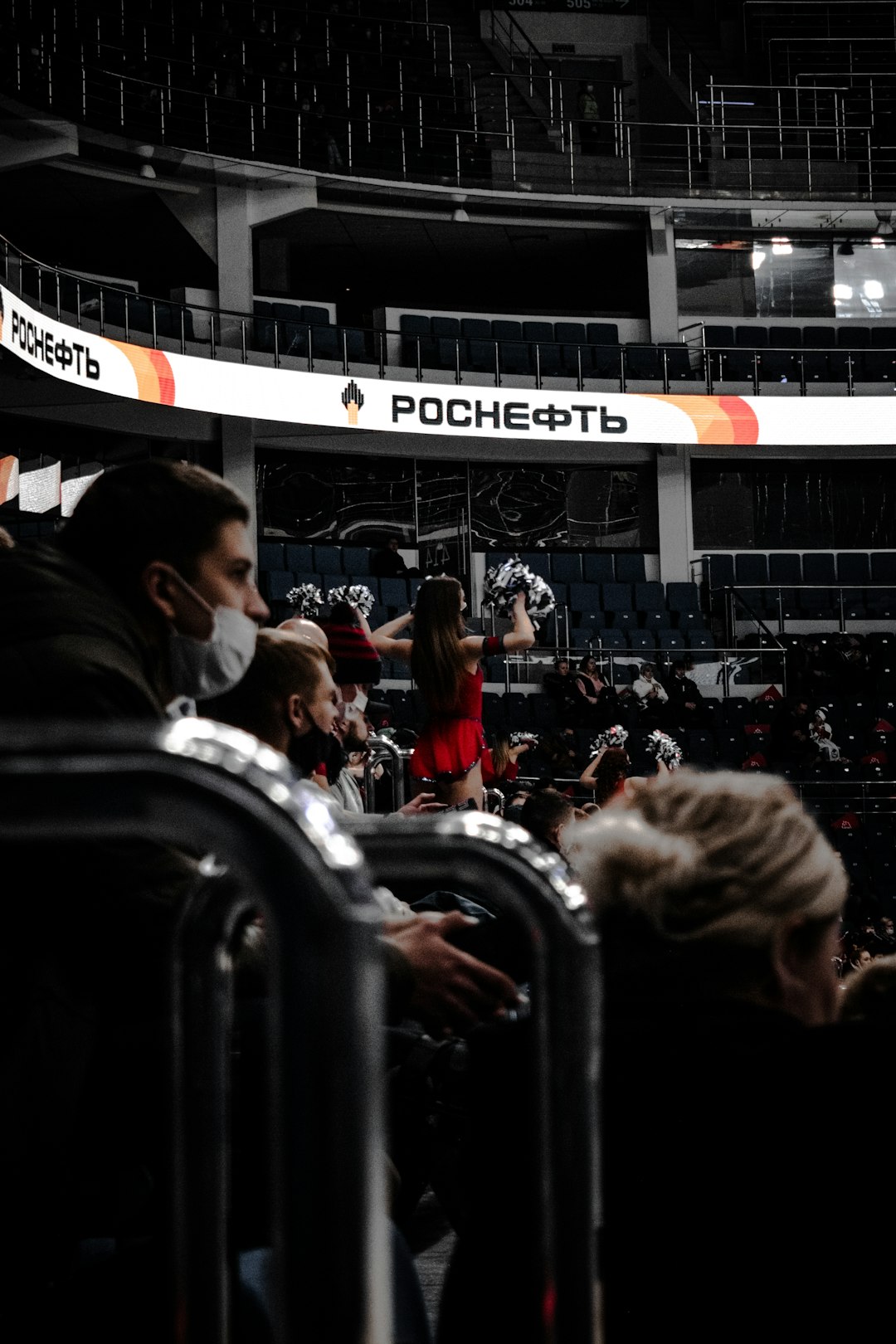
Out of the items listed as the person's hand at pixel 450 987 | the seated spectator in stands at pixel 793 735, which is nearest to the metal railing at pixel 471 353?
the seated spectator in stands at pixel 793 735

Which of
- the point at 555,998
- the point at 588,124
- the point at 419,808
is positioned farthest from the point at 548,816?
the point at 588,124

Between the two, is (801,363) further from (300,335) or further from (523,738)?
(523,738)

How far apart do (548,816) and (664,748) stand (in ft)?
26.9

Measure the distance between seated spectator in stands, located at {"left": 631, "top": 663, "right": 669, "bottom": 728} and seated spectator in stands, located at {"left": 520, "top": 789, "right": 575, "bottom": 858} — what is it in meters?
8.72

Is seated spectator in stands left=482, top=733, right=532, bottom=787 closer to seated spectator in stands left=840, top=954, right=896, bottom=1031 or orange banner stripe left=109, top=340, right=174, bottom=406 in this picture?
seated spectator in stands left=840, top=954, right=896, bottom=1031

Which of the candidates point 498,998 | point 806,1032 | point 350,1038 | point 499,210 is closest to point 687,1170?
point 806,1032

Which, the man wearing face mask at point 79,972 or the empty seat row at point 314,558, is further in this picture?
the empty seat row at point 314,558

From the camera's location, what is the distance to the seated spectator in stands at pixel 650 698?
13.9 m

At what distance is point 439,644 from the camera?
4773 millimetres

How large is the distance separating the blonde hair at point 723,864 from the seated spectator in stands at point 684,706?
41.9 ft

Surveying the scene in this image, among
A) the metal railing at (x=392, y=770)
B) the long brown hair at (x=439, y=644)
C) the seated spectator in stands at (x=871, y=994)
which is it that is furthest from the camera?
the metal railing at (x=392, y=770)

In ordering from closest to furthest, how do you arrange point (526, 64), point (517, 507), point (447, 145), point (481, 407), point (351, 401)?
point (351, 401) < point (481, 407) < point (447, 145) < point (517, 507) < point (526, 64)

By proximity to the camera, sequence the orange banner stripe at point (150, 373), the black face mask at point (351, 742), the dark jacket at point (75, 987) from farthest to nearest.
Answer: the orange banner stripe at point (150, 373) → the black face mask at point (351, 742) → the dark jacket at point (75, 987)

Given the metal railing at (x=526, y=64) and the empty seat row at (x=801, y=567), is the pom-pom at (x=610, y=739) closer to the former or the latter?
the empty seat row at (x=801, y=567)
